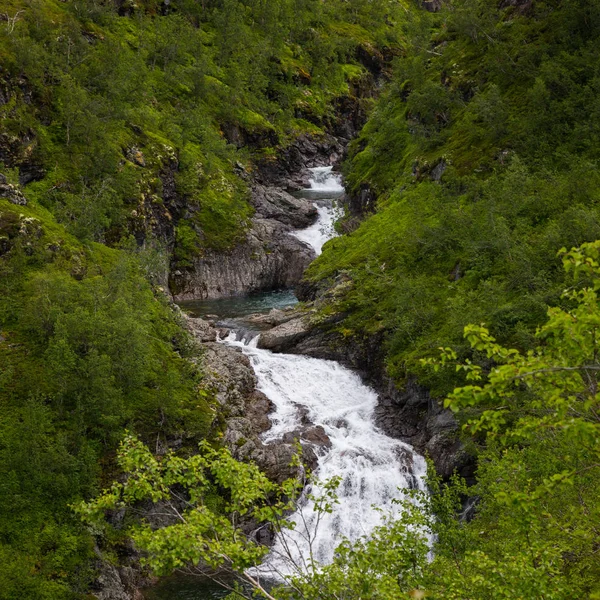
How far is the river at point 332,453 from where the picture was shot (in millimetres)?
21594

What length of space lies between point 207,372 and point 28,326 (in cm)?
937

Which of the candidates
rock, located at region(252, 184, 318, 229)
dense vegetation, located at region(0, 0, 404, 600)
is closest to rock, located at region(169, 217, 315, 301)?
dense vegetation, located at region(0, 0, 404, 600)

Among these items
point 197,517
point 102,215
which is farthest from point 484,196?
point 197,517

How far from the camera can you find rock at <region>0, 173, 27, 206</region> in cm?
2859

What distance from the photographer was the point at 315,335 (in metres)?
34.6

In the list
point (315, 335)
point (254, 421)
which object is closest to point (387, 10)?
point (315, 335)

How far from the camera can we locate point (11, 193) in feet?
94.8

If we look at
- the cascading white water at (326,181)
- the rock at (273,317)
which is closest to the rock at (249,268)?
the rock at (273,317)

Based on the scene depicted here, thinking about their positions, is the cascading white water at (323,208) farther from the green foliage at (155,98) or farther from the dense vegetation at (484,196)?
the dense vegetation at (484,196)

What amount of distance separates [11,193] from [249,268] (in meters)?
26.8

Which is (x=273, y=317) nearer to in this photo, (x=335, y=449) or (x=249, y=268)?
(x=249, y=268)

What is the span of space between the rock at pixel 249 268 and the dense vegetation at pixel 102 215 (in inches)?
63.1

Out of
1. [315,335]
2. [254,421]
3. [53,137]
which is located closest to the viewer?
[254,421]

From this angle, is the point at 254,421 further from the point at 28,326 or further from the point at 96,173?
the point at 96,173
